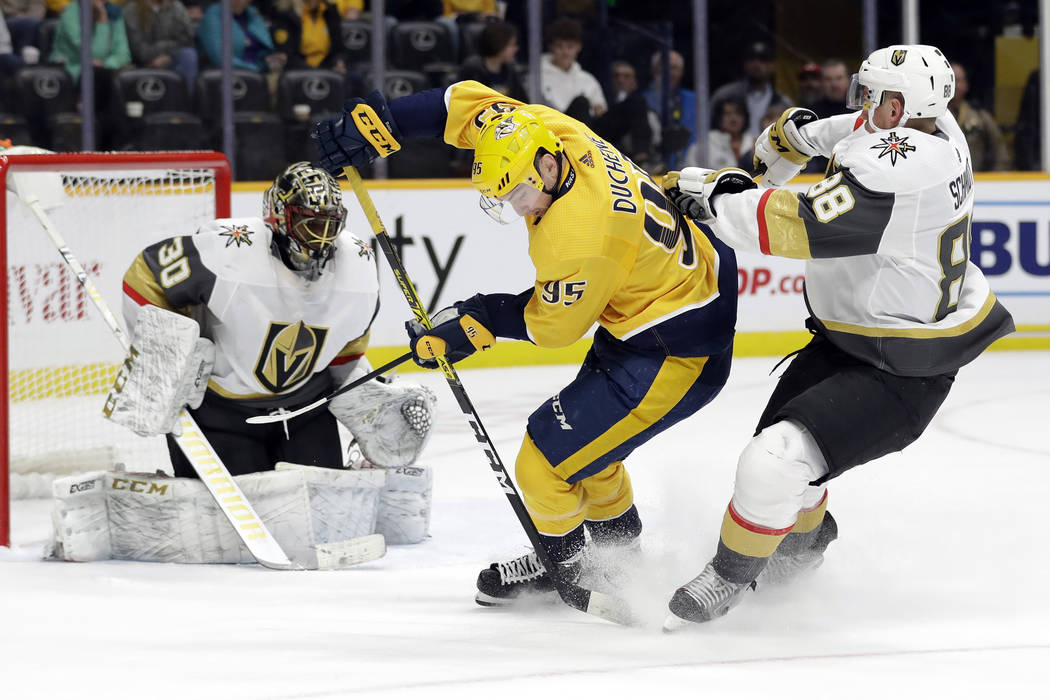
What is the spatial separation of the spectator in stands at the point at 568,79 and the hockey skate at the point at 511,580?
4158 millimetres

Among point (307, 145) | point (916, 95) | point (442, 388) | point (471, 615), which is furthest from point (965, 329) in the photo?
point (307, 145)

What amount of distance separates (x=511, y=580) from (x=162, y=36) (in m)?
4.32

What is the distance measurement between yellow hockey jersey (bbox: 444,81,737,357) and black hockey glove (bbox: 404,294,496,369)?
13 centimetres

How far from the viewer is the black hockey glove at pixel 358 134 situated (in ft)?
9.84

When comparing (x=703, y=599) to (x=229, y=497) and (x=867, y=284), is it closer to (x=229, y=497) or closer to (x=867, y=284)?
(x=867, y=284)

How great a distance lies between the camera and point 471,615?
2787 millimetres

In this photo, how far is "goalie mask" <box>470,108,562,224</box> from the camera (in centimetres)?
254

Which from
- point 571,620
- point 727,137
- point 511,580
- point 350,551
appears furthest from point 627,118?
point 571,620

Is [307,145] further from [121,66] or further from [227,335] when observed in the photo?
[227,335]

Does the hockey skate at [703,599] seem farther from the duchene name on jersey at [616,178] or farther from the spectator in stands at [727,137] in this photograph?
the spectator in stands at [727,137]

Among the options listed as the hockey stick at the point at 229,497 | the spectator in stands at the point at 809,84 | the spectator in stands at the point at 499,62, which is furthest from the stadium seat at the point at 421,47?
the hockey stick at the point at 229,497

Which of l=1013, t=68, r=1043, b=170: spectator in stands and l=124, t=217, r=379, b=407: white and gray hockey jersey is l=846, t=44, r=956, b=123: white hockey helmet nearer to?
l=124, t=217, r=379, b=407: white and gray hockey jersey

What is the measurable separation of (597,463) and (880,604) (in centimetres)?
64

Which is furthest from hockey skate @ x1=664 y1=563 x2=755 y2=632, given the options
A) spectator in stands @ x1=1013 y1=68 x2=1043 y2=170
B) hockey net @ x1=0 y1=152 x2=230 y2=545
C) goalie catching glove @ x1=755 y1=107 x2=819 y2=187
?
spectator in stands @ x1=1013 y1=68 x2=1043 y2=170
